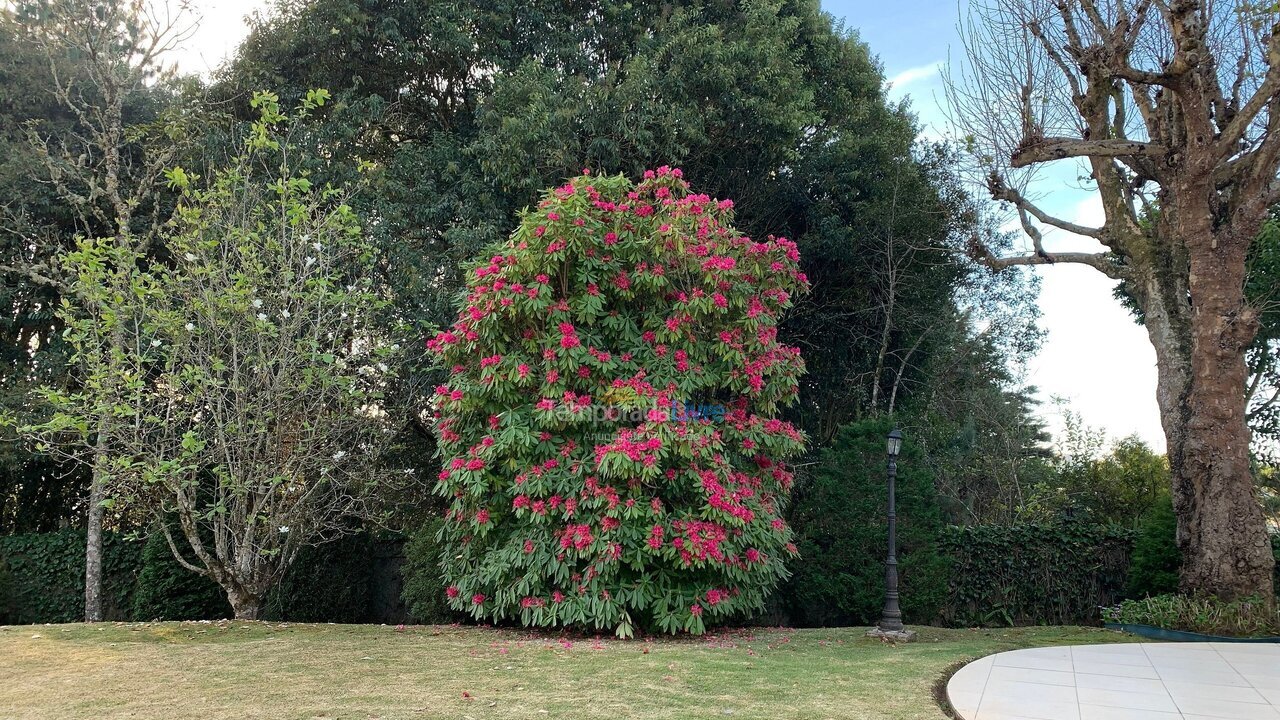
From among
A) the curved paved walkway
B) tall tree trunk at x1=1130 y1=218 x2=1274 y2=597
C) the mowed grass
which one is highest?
tall tree trunk at x1=1130 y1=218 x2=1274 y2=597

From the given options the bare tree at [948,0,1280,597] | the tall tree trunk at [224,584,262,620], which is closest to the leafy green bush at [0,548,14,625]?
the tall tree trunk at [224,584,262,620]

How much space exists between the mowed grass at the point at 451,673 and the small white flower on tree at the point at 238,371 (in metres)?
1.31

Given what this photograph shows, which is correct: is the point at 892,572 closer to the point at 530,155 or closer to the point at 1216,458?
the point at 1216,458

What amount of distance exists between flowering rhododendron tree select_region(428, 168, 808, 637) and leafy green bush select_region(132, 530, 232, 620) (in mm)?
3717

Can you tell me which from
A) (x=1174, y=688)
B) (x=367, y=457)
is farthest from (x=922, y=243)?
(x=367, y=457)

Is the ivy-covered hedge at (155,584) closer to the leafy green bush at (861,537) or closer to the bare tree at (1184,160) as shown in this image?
the leafy green bush at (861,537)

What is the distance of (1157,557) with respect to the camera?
9133mm

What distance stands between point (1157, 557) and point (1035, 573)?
1.42 metres

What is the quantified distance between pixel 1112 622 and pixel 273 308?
32.4 feet

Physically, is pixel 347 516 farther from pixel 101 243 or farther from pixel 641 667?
pixel 641 667

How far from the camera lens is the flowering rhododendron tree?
302 inches

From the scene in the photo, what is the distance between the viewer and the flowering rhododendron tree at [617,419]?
7.67m

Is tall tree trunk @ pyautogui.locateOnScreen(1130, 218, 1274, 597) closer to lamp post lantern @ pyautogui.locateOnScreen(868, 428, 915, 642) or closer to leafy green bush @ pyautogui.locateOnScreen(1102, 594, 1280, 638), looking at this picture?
leafy green bush @ pyautogui.locateOnScreen(1102, 594, 1280, 638)

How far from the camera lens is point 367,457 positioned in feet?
30.7
